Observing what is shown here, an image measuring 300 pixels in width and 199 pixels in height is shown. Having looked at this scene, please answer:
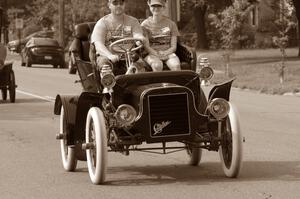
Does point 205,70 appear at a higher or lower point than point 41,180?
higher

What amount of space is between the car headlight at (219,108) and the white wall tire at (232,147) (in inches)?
3.8

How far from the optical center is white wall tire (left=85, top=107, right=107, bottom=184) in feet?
31.3

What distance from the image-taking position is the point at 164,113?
990 cm

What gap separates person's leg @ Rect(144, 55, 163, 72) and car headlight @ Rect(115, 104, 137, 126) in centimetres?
109

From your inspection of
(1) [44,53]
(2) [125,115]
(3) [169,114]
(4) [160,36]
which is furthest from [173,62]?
(1) [44,53]

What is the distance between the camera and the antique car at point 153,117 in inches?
385

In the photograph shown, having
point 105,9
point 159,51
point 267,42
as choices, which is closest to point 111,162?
point 159,51

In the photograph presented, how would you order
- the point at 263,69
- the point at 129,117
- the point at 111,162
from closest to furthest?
the point at 129,117 → the point at 111,162 → the point at 263,69

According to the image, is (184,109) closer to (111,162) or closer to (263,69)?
(111,162)

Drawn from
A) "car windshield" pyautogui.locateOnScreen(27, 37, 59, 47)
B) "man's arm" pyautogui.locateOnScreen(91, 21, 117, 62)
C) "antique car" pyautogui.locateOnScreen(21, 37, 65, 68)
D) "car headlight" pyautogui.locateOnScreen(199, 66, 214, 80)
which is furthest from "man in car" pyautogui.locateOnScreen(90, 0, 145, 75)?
"car windshield" pyautogui.locateOnScreen(27, 37, 59, 47)

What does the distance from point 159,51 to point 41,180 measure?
6.38 ft

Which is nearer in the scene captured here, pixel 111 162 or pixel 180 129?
pixel 180 129

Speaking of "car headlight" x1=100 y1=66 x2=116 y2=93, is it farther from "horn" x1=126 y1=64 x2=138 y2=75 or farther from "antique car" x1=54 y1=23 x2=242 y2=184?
"horn" x1=126 y1=64 x2=138 y2=75

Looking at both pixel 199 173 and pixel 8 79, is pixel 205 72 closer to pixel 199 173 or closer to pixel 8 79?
pixel 199 173
